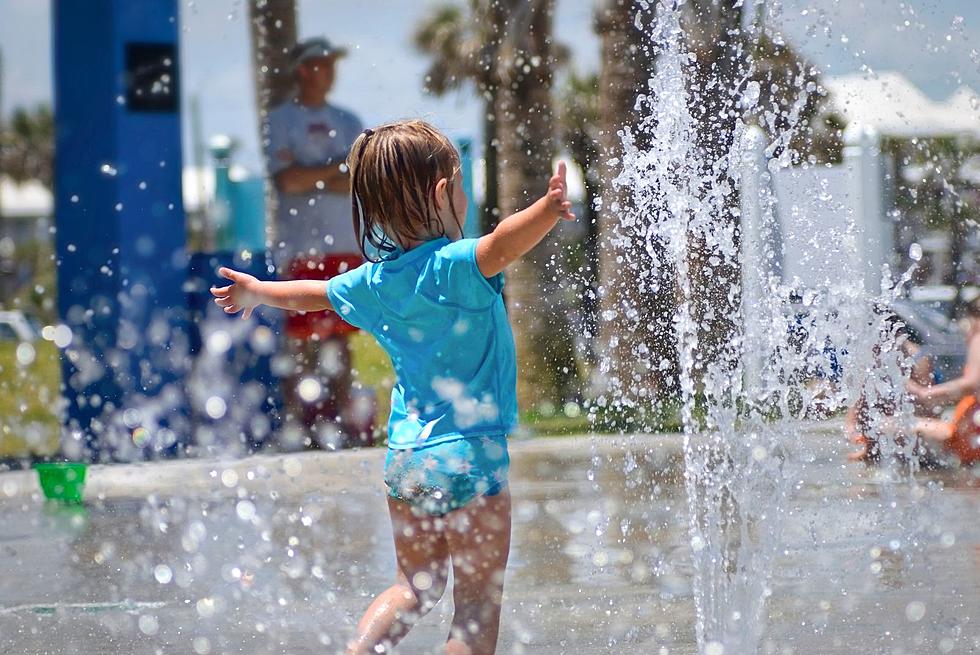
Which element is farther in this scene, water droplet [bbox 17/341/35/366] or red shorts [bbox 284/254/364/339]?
water droplet [bbox 17/341/35/366]

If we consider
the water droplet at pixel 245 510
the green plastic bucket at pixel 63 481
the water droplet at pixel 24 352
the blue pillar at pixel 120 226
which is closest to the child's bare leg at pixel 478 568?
the water droplet at pixel 245 510

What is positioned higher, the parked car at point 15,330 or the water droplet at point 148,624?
the water droplet at point 148,624

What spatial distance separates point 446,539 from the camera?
285 cm

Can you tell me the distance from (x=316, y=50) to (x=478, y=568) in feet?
18.4

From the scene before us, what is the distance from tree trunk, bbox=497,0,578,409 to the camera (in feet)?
34.4

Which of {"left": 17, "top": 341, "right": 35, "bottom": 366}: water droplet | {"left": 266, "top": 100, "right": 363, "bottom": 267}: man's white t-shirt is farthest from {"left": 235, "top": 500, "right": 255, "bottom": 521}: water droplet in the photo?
{"left": 17, "top": 341, "right": 35, "bottom": 366}: water droplet

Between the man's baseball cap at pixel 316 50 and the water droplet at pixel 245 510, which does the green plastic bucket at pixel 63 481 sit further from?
the man's baseball cap at pixel 316 50

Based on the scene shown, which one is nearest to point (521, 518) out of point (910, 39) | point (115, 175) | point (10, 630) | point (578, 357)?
point (10, 630)

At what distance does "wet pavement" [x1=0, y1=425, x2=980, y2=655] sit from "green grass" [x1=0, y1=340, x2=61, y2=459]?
1.90m

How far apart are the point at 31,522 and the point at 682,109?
3.16 m

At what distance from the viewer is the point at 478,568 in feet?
9.16

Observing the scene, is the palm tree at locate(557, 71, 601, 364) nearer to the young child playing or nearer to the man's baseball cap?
the man's baseball cap

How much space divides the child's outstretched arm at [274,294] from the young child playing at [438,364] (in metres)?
0.12

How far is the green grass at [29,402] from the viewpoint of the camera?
8984mm
